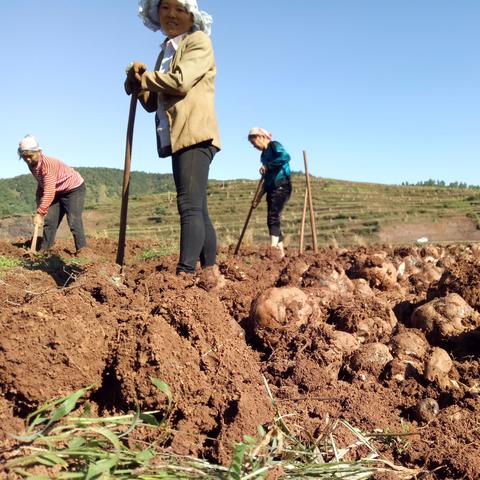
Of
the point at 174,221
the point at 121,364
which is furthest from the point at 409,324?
the point at 174,221

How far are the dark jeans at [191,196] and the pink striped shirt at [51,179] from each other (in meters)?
3.34

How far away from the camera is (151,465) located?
4.54 feet

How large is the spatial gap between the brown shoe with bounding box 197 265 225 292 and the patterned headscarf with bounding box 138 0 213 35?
5.26 feet

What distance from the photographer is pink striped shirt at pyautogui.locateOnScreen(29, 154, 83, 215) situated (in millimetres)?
6297

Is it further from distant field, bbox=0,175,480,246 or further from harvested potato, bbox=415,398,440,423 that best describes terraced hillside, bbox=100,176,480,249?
harvested potato, bbox=415,398,440,423

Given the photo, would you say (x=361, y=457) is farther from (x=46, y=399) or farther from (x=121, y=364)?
(x=46, y=399)

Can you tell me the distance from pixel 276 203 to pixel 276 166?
1.51 ft

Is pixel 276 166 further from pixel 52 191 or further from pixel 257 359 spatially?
pixel 257 359

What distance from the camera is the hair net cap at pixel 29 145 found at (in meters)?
6.21

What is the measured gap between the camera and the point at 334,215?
2442cm

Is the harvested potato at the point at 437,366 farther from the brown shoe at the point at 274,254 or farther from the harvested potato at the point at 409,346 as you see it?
the brown shoe at the point at 274,254

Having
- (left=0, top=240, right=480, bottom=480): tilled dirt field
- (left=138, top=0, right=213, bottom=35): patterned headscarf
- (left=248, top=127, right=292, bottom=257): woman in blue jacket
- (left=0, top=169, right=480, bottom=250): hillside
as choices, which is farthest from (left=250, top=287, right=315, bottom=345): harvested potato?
(left=0, top=169, right=480, bottom=250): hillside

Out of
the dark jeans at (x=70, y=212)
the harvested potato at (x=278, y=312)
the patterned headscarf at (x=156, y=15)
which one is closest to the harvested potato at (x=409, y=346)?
the harvested potato at (x=278, y=312)

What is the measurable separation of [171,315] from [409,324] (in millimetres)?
1429
